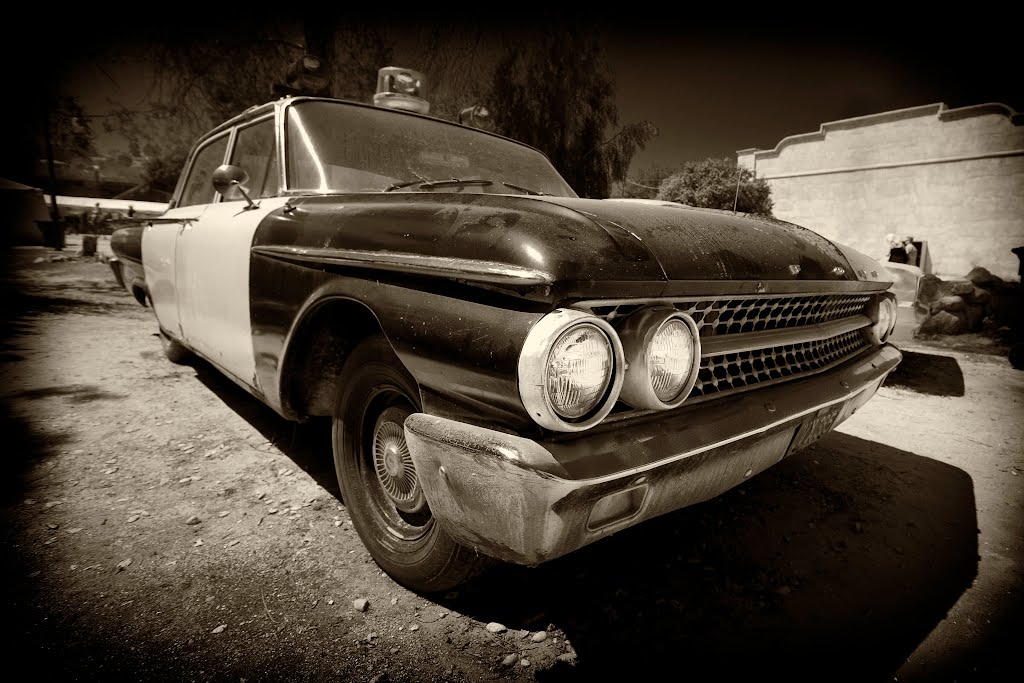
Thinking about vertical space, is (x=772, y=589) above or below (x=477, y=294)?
below

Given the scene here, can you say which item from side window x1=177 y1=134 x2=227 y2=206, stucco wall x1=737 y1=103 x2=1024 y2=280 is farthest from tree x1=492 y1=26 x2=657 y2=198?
stucco wall x1=737 y1=103 x2=1024 y2=280

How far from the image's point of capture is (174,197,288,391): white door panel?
7.63 ft

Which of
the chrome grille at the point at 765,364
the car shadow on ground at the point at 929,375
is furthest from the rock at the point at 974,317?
the chrome grille at the point at 765,364

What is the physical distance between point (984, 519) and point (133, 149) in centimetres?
1384

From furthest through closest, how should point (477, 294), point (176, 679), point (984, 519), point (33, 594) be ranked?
1. point (984, 519)
2. point (33, 594)
3. point (176, 679)
4. point (477, 294)

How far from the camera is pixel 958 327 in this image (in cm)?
794

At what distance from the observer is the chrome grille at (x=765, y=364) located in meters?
1.54

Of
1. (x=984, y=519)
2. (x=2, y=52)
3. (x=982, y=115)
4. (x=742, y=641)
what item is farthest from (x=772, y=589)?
(x=982, y=115)

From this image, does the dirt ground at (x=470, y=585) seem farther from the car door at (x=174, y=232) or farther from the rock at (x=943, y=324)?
the rock at (x=943, y=324)

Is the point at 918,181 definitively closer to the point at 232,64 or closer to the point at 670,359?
the point at 232,64

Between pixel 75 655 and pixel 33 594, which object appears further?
pixel 33 594

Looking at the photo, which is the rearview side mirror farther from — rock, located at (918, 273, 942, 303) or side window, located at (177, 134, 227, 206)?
rock, located at (918, 273, 942, 303)

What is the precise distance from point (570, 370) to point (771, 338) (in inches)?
36.3

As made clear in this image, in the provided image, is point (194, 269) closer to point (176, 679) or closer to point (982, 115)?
point (176, 679)
